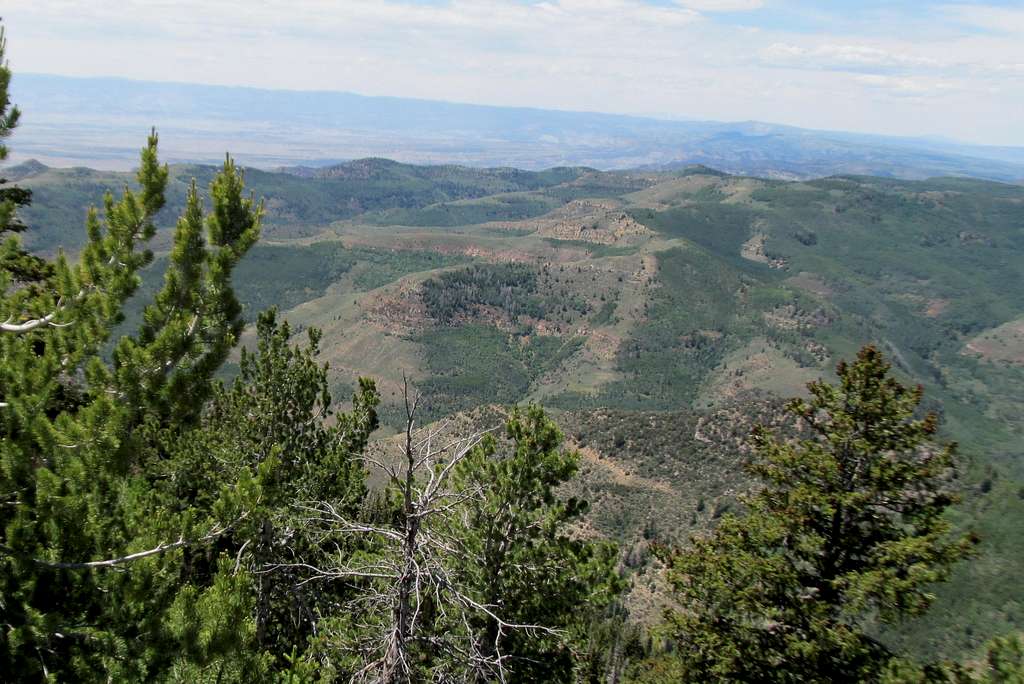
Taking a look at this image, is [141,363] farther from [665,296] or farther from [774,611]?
[665,296]

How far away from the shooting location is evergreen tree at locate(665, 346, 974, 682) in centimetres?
1177

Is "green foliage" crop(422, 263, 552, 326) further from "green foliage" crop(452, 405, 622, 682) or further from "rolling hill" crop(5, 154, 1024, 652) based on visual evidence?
"green foliage" crop(452, 405, 622, 682)

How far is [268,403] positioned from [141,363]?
7.46 meters

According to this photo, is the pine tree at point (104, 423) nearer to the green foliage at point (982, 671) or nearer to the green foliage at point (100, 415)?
the green foliage at point (100, 415)

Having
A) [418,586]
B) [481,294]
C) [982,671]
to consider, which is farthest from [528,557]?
[481,294]

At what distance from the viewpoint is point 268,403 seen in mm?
14734

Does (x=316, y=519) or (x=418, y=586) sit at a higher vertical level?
(x=316, y=519)

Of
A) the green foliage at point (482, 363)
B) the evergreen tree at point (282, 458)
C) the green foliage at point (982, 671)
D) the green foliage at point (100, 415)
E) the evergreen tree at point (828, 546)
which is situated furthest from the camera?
the green foliage at point (482, 363)

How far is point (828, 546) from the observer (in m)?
12.7

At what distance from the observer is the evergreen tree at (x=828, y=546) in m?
11.8

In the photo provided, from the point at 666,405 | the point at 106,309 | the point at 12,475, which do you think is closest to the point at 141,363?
the point at 106,309

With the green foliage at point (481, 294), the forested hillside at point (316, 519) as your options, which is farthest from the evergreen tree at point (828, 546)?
the green foliage at point (481, 294)

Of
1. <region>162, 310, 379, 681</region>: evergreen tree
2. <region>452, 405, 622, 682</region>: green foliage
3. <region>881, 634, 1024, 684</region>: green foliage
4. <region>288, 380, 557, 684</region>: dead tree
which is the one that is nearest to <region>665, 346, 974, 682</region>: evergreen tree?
<region>881, 634, 1024, 684</region>: green foliage

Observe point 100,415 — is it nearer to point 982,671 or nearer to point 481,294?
point 982,671
